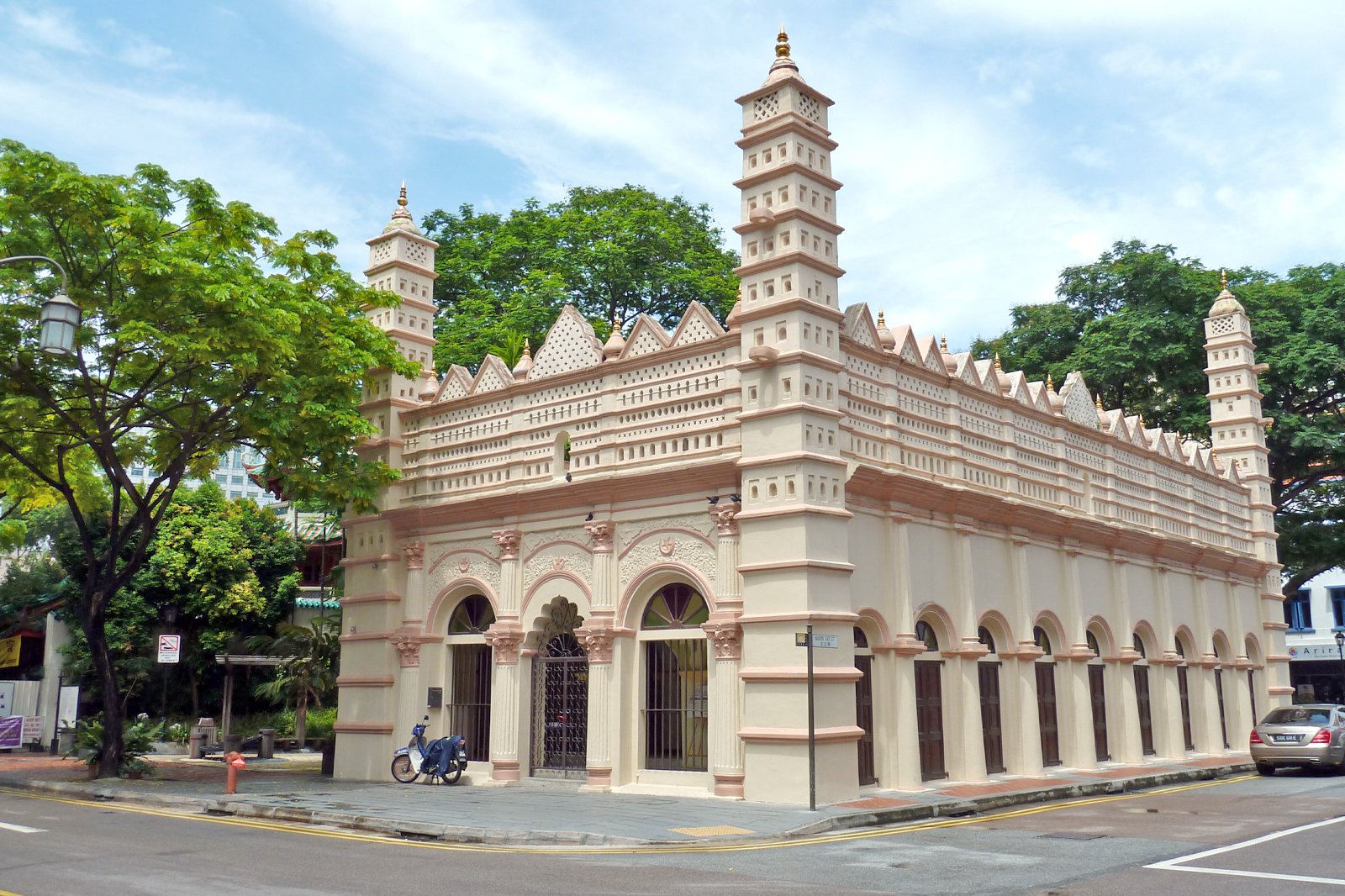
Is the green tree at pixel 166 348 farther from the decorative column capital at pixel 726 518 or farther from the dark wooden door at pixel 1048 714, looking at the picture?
the dark wooden door at pixel 1048 714

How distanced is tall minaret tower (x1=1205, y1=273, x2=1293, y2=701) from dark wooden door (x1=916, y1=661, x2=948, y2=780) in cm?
1766

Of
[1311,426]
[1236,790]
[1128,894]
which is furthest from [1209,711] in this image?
[1128,894]

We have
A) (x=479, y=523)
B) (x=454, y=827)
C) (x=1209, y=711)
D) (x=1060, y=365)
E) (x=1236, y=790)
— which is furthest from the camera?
(x=1060, y=365)

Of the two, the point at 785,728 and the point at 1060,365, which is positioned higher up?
the point at 1060,365

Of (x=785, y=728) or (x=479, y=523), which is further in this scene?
(x=479, y=523)

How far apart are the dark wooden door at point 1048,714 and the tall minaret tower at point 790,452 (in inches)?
283

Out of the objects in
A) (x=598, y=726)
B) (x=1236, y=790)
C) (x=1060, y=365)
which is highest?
(x=1060, y=365)

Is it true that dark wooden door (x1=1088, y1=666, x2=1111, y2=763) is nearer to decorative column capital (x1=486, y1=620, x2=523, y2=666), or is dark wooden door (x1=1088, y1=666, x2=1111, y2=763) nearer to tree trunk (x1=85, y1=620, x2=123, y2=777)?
decorative column capital (x1=486, y1=620, x2=523, y2=666)

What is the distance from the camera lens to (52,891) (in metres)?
9.46

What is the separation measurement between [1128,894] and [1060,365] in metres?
32.0

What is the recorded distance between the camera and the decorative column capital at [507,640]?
67.5ft

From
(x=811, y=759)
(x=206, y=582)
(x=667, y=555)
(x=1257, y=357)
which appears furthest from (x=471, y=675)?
(x=1257, y=357)

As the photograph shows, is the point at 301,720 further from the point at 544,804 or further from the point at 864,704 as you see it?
the point at 864,704

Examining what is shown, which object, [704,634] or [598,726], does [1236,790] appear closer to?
[704,634]
